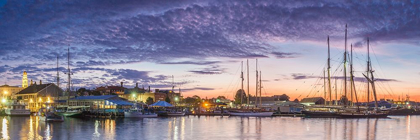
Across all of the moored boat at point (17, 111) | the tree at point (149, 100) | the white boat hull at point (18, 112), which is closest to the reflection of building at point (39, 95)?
the moored boat at point (17, 111)

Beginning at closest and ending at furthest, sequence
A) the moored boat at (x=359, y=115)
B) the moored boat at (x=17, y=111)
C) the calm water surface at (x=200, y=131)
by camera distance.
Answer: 1. the calm water surface at (x=200, y=131)
2. the moored boat at (x=359, y=115)
3. the moored boat at (x=17, y=111)

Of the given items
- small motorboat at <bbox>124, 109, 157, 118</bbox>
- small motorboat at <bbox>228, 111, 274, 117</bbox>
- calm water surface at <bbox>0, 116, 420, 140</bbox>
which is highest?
calm water surface at <bbox>0, 116, 420, 140</bbox>

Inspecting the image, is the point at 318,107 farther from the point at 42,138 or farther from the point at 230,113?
the point at 42,138

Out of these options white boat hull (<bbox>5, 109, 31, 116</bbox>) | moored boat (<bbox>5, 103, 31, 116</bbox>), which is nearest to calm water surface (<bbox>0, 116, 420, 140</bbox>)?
white boat hull (<bbox>5, 109, 31, 116</bbox>)

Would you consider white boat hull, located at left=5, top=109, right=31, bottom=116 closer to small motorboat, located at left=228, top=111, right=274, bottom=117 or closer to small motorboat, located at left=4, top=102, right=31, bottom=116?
small motorboat, located at left=4, top=102, right=31, bottom=116

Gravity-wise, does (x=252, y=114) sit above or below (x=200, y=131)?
below

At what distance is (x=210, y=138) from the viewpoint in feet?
150

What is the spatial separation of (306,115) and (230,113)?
23365 millimetres

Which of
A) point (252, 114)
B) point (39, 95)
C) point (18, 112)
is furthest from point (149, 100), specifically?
point (252, 114)

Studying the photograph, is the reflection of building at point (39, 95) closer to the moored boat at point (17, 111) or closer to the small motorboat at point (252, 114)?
the moored boat at point (17, 111)

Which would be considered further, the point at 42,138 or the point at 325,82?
the point at 325,82

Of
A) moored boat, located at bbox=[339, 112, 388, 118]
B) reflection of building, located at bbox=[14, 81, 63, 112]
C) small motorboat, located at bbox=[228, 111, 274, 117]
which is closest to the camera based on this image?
moored boat, located at bbox=[339, 112, 388, 118]

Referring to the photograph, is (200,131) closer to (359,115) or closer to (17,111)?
(359,115)

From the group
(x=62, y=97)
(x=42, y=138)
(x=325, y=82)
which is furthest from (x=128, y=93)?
(x=42, y=138)
